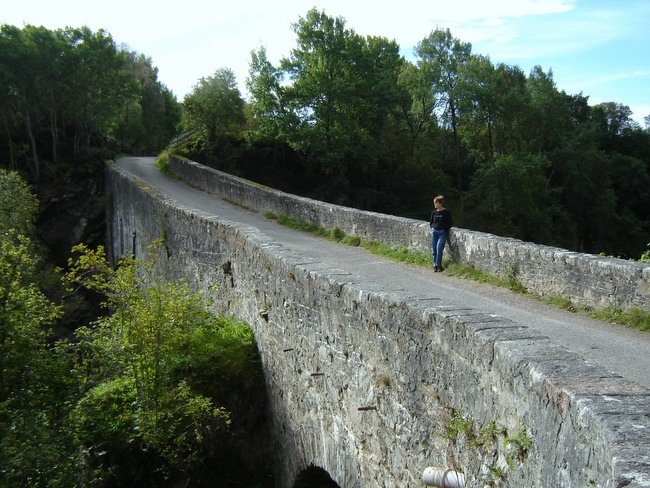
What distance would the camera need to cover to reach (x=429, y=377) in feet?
15.2

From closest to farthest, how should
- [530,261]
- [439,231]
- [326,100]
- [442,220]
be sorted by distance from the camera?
[530,261] → [442,220] → [439,231] → [326,100]

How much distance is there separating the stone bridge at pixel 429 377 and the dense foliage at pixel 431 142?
73.7 ft

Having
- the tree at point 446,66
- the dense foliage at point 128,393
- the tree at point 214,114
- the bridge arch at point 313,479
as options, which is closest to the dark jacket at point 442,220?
the dense foliage at point 128,393

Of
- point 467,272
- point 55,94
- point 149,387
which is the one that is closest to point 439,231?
point 467,272

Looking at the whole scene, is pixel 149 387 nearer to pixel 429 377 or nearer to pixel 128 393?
pixel 128 393

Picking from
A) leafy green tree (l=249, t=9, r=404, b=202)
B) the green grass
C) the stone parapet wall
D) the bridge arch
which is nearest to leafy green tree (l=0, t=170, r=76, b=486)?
the bridge arch

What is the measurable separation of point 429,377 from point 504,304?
477cm

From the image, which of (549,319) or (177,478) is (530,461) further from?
(177,478)

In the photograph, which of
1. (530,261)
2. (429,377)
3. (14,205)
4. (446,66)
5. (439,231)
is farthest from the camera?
(446,66)

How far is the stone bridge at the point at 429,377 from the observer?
3078mm

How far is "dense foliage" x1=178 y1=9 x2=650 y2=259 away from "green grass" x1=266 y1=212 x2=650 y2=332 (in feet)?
54.8

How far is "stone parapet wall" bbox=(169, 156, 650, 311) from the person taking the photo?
8.18 metres

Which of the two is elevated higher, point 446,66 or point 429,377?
point 446,66

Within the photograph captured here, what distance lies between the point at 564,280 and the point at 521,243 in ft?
4.43
